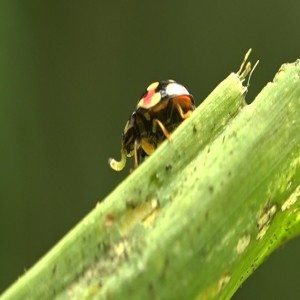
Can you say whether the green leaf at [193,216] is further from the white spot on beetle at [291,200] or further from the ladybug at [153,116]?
the ladybug at [153,116]

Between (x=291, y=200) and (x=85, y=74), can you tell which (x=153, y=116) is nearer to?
(x=291, y=200)

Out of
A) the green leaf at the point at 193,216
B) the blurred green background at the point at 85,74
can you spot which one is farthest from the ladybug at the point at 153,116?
the blurred green background at the point at 85,74

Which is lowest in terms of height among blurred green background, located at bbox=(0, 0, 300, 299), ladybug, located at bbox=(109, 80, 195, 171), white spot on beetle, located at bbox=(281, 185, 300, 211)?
white spot on beetle, located at bbox=(281, 185, 300, 211)

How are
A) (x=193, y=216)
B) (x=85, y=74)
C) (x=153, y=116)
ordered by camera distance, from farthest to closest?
(x=85, y=74) < (x=153, y=116) < (x=193, y=216)

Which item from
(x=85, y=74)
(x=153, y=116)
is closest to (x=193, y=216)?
(x=153, y=116)

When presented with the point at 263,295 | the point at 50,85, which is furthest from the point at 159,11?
the point at 263,295

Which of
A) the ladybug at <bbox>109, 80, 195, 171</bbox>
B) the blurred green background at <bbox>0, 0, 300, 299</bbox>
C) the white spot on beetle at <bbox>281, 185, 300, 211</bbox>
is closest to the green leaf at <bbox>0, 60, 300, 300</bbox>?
the white spot on beetle at <bbox>281, 185, 300, 211</bbox>

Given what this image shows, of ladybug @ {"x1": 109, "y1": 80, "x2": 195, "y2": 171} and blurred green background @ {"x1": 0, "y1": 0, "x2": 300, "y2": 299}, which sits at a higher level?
blurred green background @ {"x1": 0, "y1": 0, "x2": 300, "y2": 299}

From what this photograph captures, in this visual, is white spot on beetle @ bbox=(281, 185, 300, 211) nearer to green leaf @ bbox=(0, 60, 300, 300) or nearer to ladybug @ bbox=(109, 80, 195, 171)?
green leaf @ bbox=(0, 60, 300, 300)
